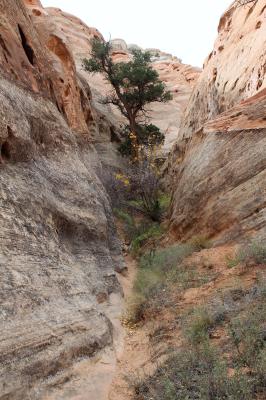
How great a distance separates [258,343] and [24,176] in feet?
16.9

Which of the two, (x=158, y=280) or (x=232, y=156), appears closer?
(x=158, y=280)

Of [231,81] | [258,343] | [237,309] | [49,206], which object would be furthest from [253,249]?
[231,81]

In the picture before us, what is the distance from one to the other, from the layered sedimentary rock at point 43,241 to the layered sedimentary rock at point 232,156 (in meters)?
2.45

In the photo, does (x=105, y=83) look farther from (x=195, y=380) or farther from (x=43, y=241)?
(x=195, y=380)

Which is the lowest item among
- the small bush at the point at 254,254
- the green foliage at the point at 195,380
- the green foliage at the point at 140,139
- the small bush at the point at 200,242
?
the green foliage at the point at 195,380

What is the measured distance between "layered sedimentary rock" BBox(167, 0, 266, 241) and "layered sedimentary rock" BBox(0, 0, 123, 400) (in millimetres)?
2451

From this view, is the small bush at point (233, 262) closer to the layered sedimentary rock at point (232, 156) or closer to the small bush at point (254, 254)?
the small bush at point (254, 254)

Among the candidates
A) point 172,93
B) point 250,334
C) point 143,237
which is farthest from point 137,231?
point 172,93

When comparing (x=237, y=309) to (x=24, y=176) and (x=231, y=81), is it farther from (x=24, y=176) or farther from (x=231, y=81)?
(x=231, y=81)

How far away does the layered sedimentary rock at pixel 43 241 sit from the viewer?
16.1ft

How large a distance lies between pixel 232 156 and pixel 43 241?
538 centimetres

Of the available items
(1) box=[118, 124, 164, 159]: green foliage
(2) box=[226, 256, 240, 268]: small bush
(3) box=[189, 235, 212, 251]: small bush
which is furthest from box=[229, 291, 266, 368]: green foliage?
(1) box=[118, 124, 164, 159]: green foliage

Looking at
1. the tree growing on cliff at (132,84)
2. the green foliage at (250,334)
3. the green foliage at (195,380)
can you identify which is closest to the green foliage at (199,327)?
the green foliage at (195,380)

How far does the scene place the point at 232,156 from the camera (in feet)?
32.4
